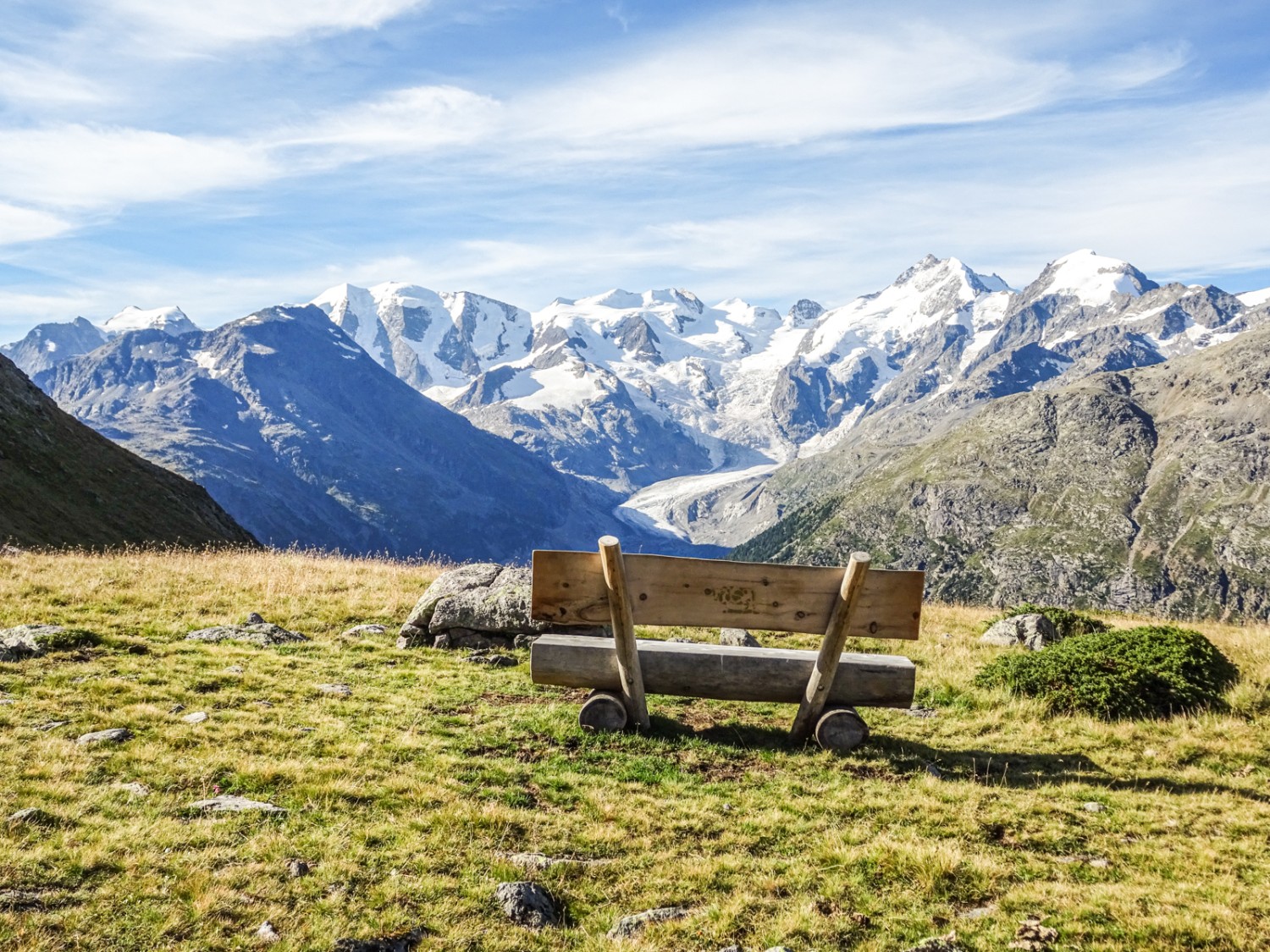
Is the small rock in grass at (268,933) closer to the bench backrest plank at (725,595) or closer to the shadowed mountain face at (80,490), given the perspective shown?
the bench backrest plank at (725,595)

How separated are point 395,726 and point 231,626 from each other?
822cm

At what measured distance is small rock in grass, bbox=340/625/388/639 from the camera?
63.5 feet

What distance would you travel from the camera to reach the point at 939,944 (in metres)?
7.27

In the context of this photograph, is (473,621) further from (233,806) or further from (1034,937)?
(1034,937)

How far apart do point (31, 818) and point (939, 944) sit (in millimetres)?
9016

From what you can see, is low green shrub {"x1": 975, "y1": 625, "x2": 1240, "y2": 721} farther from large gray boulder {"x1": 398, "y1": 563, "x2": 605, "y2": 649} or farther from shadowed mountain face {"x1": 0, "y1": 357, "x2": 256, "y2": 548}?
shadowed mountain face {"x1": 0, "y1": 357, "x2": 256, "y2": 548}

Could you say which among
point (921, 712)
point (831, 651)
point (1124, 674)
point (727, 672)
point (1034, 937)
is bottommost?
point (921, 712)

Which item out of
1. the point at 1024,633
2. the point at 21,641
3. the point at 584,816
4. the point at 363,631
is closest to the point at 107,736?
the point at 21,641

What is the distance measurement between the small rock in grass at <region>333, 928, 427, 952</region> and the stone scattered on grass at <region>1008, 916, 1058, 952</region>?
5251 mm

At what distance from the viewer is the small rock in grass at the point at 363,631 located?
1934 cm

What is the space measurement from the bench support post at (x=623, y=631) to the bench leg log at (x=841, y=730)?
9.05 feet

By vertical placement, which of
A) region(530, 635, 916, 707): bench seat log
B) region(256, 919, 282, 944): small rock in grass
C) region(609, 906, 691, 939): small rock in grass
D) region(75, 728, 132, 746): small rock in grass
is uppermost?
region(530, 635, 916, 707): bench seat log

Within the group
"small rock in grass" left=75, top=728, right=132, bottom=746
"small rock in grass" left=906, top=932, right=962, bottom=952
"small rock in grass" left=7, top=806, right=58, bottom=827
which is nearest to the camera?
"small rock in grass" left=906, top=932, right=962, bottom=952

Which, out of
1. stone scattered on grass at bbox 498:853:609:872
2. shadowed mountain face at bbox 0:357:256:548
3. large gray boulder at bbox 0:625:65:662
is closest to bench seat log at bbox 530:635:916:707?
stone scattered on grass at bbox 498:853:609:872
